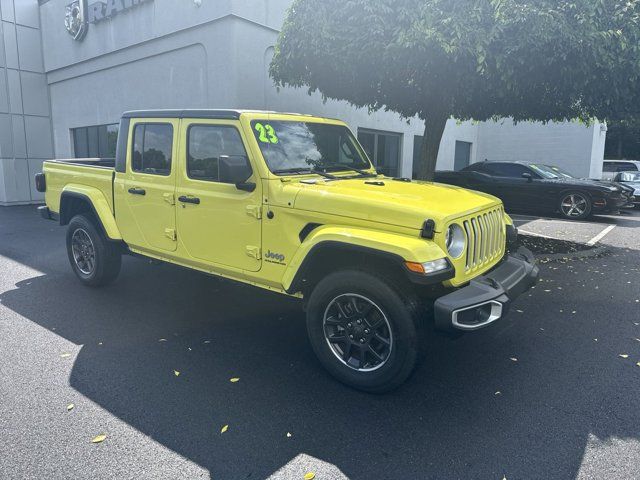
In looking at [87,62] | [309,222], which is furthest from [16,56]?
[309,222]

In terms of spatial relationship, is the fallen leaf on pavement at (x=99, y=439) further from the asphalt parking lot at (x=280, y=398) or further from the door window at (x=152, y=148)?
the door window at (x=152, y=148)

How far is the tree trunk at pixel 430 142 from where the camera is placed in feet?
27.9

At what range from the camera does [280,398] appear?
3.39 meters

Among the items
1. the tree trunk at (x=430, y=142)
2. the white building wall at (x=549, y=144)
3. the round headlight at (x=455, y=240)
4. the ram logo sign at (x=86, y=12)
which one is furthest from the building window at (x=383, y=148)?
the round headlight at (x=455, y=240)

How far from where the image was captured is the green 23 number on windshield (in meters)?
4.07

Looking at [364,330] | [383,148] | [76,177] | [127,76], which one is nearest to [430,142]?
[76,177]

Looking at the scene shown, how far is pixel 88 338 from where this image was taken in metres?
4.38

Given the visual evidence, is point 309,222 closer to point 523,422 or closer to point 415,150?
point 523,422

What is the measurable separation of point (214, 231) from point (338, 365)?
1590 millimetres

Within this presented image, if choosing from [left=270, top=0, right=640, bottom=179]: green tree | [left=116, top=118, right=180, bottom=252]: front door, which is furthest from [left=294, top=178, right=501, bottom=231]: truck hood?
[left=270, top=0, right=640, bottom=179]: green tree

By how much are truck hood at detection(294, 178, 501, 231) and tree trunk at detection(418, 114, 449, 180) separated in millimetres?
4712

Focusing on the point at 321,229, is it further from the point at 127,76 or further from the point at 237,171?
the point at 127,76

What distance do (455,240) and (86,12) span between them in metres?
13.7

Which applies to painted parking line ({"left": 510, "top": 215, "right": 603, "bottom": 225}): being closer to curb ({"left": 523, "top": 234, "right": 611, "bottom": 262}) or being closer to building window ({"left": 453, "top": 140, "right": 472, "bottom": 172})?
curb ({"left": 523, "top": 234, "right": 611, "bottom": 262})
